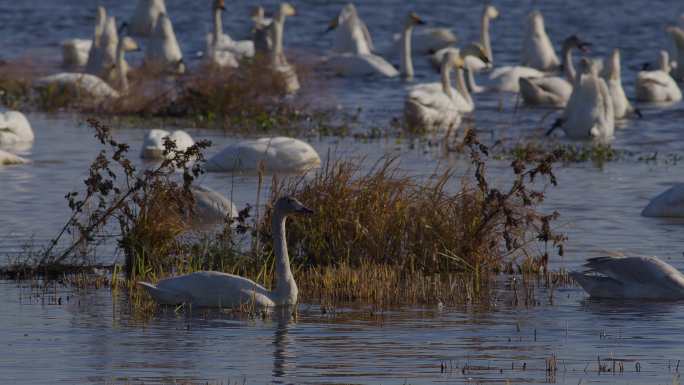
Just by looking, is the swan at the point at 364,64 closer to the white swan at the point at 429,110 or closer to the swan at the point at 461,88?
the swan at the point at 461,88

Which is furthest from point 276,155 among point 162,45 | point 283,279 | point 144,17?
point 144,17

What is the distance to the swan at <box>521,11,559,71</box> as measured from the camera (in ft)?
111

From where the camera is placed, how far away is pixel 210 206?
510 inches

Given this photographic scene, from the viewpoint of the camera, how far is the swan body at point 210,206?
42.0 feet

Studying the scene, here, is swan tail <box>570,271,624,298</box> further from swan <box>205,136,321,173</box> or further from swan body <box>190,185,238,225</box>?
swan <box>205,136,321,173</box>

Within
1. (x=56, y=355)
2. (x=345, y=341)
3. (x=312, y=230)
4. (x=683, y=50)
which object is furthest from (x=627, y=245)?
(x=683, y=50)

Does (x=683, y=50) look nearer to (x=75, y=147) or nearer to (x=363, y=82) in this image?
(x=363, y=82)

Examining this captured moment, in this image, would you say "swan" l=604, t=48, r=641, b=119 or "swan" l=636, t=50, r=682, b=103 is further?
"swan" l=636, t=50, r=682, b=103

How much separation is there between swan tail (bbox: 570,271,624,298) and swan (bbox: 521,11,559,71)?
23623 millimetres

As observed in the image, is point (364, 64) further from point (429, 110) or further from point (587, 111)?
point (587, 111)

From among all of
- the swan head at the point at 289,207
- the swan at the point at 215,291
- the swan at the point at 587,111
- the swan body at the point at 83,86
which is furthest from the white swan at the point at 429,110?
the swan at the point at 215,291

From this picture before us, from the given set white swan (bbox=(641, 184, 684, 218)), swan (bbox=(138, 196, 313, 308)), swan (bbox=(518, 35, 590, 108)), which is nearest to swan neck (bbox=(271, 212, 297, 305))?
swan (bbox=(138, 196, 313, 308))

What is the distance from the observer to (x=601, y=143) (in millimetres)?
20578

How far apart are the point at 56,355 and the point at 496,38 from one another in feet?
110
